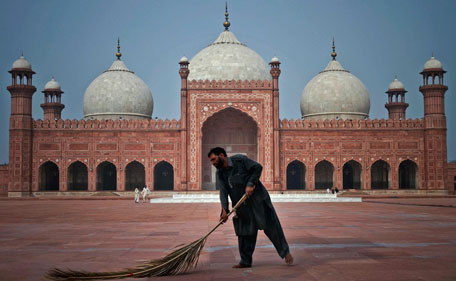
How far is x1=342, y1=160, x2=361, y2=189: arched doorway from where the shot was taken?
26.3m

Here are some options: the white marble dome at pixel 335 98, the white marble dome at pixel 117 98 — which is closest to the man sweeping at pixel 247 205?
the white marble dome at pixel 117 98

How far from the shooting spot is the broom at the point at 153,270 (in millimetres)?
3646

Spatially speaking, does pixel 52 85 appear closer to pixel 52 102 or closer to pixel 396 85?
pixel 52 102

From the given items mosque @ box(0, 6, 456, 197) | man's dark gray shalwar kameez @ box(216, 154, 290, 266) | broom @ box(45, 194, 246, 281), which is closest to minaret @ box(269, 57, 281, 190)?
mosque @ box(0, 6, 456, 197)

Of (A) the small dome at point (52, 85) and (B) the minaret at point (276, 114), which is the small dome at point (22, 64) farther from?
(B) the minaret at point (276, 114)

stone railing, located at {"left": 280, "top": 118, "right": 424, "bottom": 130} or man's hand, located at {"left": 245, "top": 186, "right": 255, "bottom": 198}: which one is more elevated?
stone railing, located at {"left": 280, "top": 118, "right": 424, "bottom": 130}

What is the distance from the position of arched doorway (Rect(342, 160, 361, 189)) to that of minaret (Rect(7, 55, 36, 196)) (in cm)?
1635

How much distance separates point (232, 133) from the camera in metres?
26.5

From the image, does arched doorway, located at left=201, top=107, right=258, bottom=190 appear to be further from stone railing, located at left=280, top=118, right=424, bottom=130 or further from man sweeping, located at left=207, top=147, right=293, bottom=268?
man sweeping, located at left=207, top=147, right=293, bottom=268

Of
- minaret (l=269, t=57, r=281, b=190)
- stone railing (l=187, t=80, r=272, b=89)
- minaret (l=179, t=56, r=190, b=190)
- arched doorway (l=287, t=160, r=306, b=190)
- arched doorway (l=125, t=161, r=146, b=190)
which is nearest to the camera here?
minaret (l=179, t=56, r=190, b=190)

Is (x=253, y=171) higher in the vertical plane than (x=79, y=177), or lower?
higher

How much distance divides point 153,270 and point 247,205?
94 centimetres

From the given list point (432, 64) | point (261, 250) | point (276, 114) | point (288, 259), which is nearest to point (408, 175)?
point (432, 64)

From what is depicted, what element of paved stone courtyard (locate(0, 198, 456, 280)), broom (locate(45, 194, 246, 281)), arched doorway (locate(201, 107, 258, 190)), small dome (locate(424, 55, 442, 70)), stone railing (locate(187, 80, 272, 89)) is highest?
small dome (locate(424, 55, 442, 70))
